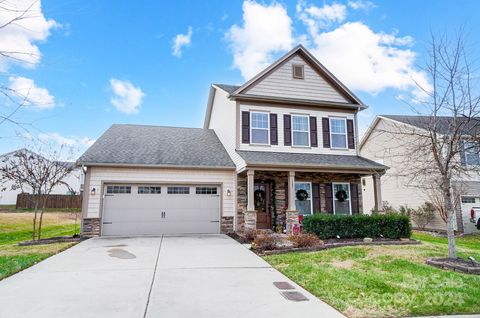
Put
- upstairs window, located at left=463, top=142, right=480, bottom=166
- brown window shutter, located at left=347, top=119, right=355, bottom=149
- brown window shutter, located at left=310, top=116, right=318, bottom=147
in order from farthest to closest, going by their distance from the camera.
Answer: brown window shutter, located at left=347, top=119, right=355, bottom=149
brown window shutter, located at left=310, top=116, right=318, bottom=147
upstairs window, located at left=463, top=142, right=480, bottom=166

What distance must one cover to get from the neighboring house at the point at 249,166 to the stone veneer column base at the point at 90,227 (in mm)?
37

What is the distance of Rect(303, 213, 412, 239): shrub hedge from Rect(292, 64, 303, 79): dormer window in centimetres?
688

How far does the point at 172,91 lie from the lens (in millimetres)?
20500

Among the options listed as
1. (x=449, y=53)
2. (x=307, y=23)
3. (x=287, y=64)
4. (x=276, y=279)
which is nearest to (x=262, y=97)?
(x=287, y=64)

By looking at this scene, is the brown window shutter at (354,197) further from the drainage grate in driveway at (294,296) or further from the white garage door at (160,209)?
the drainage grate in driveway at (294,296)

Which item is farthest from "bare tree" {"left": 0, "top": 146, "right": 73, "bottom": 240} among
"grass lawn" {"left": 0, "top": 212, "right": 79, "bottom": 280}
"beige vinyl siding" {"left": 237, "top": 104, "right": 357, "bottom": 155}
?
"beige vinyl siding" {"left": 237, "top": 104, "right": 357, "bottom": 155}

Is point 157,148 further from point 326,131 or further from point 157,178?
point 326,131

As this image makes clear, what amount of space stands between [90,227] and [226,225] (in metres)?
5.47

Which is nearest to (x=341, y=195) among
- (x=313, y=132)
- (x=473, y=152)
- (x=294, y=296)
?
(x=313, y=132)

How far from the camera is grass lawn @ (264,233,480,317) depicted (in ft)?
14.9

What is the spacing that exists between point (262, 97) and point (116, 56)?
6.67m

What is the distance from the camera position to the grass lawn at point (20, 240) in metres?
7.18

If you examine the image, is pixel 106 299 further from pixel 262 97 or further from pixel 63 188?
pixel 63 188

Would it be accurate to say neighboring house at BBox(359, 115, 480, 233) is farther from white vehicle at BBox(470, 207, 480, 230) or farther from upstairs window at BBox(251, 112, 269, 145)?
upstairs window at BBox(251, 112, 269, 145)
